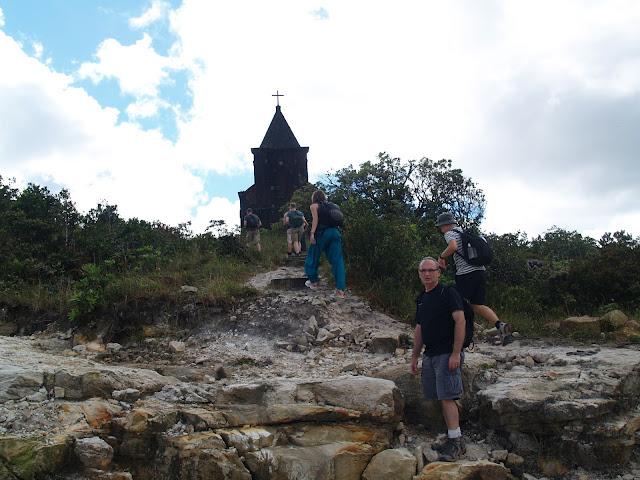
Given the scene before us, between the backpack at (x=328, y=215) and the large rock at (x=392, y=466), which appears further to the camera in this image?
the backpack at (x=328, y=215)

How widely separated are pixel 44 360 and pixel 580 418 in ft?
18.4

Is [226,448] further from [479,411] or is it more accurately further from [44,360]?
[44,360]

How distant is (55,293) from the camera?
10414mm

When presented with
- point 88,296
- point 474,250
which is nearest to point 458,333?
point 474,250

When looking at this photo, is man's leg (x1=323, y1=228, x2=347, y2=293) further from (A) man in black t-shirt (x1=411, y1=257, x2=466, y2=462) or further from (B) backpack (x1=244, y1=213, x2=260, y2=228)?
(B) backpack (x1=244, y1=213, x2=260, y2=228)

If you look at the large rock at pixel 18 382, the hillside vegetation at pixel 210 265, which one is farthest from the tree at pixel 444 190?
the large rock at pixel 18 382

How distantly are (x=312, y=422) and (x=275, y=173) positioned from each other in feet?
84.8

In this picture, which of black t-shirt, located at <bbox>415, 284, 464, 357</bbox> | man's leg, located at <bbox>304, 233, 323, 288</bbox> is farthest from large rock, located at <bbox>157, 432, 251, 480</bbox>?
man's leg, located at <bbox>304, 233, 323, 288</bbox>

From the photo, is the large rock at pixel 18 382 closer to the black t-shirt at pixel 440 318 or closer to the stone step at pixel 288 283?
the black t-shirt at pixel 440 318

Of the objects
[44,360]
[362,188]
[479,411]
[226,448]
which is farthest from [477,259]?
[362,188]

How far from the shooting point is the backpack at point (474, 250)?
634 centimetres

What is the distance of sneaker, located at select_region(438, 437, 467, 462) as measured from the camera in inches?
191

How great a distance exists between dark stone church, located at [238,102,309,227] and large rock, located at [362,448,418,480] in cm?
2515

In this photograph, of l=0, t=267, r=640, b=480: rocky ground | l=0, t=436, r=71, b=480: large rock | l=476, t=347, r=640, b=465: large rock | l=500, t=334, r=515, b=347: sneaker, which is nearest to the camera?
l=0, t=436, r=71, b=480: large rock
